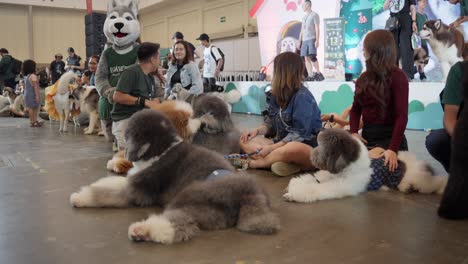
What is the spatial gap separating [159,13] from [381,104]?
19.5 meters

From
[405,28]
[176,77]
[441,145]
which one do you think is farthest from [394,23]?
[441,145]

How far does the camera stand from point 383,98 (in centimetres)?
348

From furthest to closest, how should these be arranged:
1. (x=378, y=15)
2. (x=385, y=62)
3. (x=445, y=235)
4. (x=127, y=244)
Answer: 1. (x=378, y=15)
2. (x=385, y=62)
3. (x=445, y=235)
4. (x=127, y=244)

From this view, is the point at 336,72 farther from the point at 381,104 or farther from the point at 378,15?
the point at 381,104

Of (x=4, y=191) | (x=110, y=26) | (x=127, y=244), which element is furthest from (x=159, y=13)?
(x=127, y=244)

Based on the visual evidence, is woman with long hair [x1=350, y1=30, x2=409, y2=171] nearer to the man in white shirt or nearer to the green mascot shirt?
the green mascot shirt

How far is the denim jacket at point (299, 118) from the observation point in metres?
3.86

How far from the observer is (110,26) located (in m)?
4.93

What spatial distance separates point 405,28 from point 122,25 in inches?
203

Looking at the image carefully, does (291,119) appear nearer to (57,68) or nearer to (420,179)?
(420,179)

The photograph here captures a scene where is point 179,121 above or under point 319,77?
under

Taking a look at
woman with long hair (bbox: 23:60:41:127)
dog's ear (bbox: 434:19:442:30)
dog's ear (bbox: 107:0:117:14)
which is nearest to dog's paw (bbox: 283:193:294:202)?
dog's ear (bbox: 107:0:117:14)

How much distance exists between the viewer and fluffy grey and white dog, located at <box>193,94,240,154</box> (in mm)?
4125

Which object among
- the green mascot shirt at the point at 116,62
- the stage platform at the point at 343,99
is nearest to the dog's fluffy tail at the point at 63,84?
the green mascot shirt at the point at 116,62
